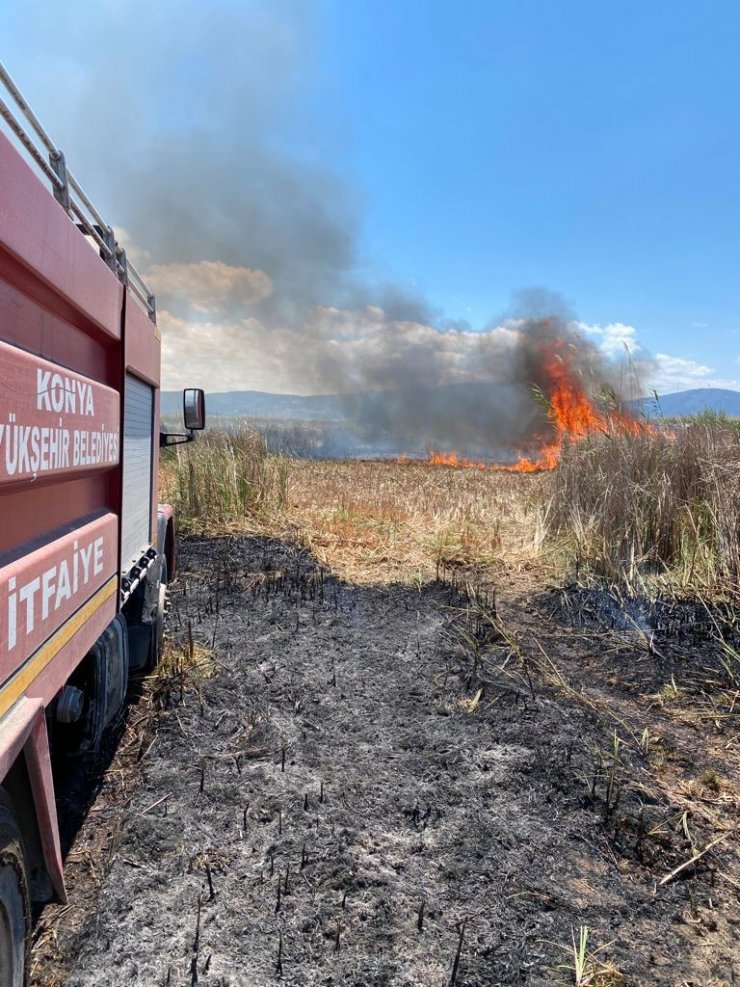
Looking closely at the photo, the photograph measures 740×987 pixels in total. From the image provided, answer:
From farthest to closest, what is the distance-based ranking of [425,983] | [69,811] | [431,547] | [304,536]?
[304,536]
[431,547]
[69,811]
[425,983]

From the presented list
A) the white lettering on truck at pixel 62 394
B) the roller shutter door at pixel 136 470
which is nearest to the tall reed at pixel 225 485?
the roller shutter door at pixel 136 470

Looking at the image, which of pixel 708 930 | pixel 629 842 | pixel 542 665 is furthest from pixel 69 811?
pixel 542 665

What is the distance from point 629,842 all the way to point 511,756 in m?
0.70

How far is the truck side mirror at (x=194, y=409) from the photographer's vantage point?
14.2ft


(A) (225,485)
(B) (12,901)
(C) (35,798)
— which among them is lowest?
(B) (12,901)

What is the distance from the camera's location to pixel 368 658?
4500 millimetres

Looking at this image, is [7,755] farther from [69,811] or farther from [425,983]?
[69,811]

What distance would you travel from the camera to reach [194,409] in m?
4.39

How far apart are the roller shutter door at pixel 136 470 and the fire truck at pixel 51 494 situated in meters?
0.04

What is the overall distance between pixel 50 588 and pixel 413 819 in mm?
1811

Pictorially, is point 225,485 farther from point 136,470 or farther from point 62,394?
point 62,394

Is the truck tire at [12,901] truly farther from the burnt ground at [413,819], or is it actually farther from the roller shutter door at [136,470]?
the roller shutter door at [136,470]

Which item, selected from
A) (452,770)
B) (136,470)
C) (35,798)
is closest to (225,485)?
(136,470)

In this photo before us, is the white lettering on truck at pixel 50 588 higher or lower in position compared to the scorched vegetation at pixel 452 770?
higher
